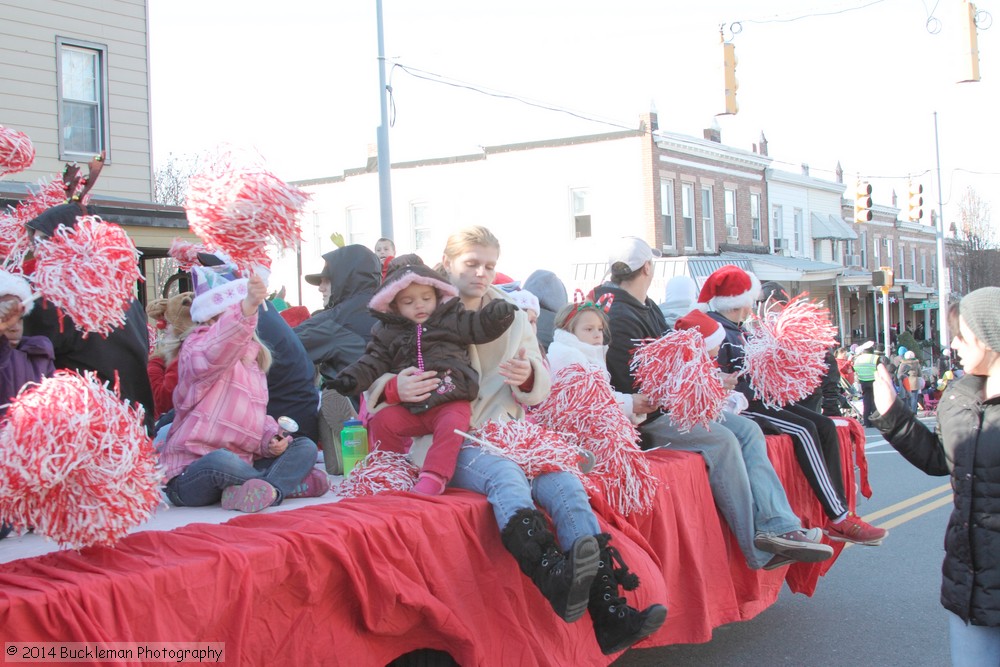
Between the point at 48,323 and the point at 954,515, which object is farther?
the point at 48,323

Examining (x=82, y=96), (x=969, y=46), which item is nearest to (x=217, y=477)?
(x=82, y=96)

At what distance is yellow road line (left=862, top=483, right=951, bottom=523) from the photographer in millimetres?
8406

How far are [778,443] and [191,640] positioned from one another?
11.8ft

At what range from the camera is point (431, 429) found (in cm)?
372

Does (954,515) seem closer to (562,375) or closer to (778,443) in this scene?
(562,375)

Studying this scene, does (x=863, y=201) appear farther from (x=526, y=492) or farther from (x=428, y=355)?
(x=526, y=492)

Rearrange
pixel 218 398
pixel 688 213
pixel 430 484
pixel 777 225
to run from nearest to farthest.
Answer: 1. pixel 430 484
2. pixel 218 398
3. pixel 688 213
4. pixel 777 225

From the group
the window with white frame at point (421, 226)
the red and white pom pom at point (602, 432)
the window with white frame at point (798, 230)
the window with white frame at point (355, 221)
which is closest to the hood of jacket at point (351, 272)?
the red and white pom pom at point (602, 432)

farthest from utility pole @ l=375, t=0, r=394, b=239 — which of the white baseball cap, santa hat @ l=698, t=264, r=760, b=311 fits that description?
the white baseball cap

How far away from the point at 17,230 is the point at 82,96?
10.3 metres

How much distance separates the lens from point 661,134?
2573 cm

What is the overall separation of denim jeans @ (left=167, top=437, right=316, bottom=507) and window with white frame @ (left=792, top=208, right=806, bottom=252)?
1296 inches

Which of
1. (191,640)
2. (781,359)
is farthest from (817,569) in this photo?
(191,640)

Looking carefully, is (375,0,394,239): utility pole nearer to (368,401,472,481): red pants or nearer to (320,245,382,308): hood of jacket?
(320,245,382,308): hood of jacket
